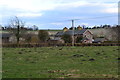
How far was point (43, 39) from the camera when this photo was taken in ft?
240

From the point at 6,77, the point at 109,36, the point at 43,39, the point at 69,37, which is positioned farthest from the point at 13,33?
the point at 6,77

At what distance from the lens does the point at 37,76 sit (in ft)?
34.2

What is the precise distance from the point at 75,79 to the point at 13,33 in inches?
2317

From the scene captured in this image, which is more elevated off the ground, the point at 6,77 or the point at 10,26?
the point at 10,26

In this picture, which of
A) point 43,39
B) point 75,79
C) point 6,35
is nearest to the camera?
point 75,79

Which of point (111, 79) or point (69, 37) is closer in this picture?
point (111, 79)

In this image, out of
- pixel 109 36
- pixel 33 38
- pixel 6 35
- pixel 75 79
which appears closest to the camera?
pixel 75 79

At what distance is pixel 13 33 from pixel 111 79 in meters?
59.2

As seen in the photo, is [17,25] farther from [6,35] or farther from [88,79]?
[88,79]

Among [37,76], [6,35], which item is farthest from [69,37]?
[37,76]

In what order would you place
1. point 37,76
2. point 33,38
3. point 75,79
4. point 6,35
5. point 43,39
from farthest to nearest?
point 6,35 → point 43,39 → point 33,38 → point 37,76 → point 75,79

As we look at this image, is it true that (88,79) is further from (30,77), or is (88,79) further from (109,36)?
(109,36)

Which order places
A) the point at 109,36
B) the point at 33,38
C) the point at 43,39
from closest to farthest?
the point at 33,38, the point at 43,39, the point at 109,36

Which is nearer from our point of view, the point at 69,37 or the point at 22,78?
the point at 22,78
